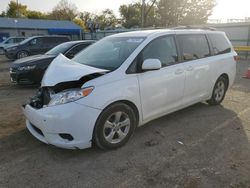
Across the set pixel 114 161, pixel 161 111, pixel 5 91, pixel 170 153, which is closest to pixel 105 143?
pixel 114 161

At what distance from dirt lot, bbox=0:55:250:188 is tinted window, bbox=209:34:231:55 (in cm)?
154

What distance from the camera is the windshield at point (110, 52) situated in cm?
380

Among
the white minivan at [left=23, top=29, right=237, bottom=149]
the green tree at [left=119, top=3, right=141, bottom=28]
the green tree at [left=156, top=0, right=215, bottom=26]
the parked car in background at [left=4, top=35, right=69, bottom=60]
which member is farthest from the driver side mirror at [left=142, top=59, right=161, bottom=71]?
the green tree at [left=119, top=3, right=141, bottom=28]

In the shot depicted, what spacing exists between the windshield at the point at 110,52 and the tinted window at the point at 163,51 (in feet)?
0.66

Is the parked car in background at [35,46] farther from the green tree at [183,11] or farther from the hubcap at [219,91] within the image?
the green tree at [183,11]

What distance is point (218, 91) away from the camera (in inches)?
219

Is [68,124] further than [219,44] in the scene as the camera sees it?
No

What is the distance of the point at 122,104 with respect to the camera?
3529mm

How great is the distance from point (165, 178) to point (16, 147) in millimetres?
2309

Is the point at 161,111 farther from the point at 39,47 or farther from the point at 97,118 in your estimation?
the point at 39,47

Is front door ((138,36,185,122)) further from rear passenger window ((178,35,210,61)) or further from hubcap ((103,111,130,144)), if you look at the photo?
hubcap ((103,111,130,144))

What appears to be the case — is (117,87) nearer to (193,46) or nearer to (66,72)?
(66,72)

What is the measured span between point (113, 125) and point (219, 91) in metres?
3.17

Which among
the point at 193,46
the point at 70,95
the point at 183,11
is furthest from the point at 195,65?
the point at 183,11
